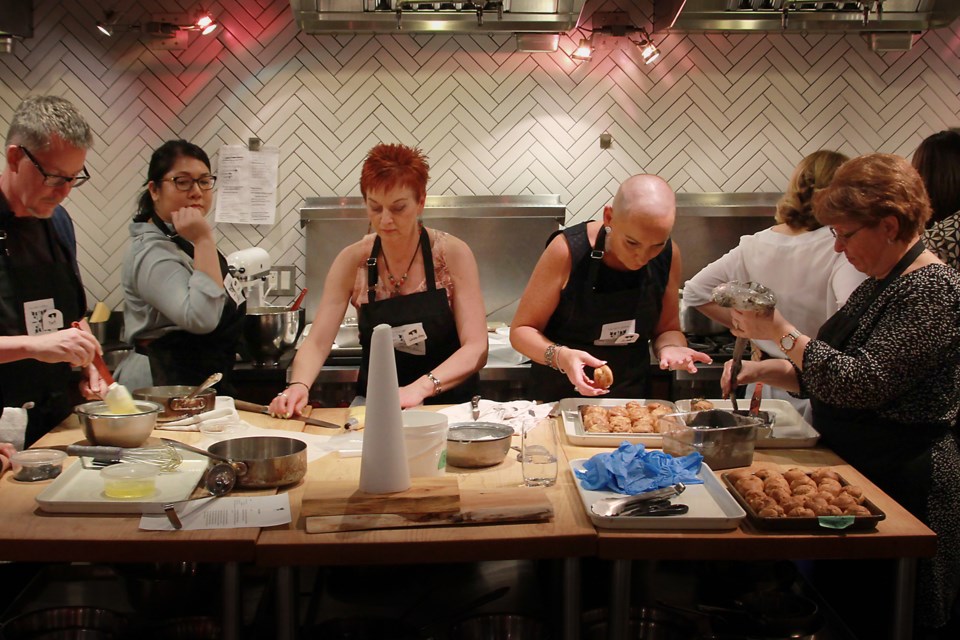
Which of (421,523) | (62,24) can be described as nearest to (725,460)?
(421,523)

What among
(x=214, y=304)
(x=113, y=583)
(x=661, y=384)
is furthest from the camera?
(x=661, y=384)

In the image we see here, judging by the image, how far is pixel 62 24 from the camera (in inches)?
190

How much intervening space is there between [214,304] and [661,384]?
2.26 m

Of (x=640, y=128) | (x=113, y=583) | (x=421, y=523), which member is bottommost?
(x=113, y=583)

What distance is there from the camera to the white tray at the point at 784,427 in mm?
2566

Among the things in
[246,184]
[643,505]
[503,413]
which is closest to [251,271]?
[246,184]

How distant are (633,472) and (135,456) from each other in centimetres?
129

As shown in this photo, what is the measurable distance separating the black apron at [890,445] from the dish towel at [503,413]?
0.89 metres

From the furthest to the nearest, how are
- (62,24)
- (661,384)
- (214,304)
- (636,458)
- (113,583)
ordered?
(62,24), (661,384), (214,304), (113,583), (636,458)

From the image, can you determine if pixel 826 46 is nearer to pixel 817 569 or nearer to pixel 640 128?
pixel 640 128

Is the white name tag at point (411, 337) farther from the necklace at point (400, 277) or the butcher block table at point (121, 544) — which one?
the butcher block table at point (121, 544)

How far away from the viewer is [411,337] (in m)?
3.24

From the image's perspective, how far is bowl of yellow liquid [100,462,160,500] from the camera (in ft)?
6.77

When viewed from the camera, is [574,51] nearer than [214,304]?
No
